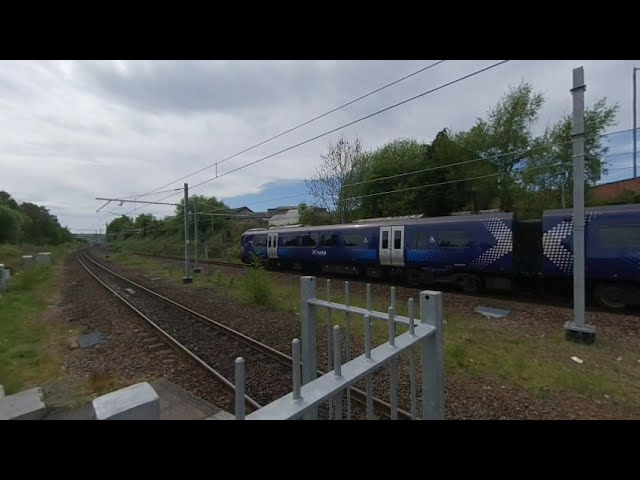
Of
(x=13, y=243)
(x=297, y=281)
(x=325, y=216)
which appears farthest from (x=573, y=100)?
(x=13, y=243)

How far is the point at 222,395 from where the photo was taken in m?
4.66

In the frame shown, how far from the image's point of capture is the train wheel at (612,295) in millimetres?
8812

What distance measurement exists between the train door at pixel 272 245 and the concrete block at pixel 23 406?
662 inches

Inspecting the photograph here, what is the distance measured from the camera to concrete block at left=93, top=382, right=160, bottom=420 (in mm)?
1070

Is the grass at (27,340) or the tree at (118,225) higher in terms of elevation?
the tree at (118,225)

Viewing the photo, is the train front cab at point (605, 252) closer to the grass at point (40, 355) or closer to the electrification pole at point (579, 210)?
the electrification pole at point (579, 210)

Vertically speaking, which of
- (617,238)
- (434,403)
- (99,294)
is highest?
(617,238)

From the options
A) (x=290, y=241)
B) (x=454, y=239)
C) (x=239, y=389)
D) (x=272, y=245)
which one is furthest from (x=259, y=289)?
(x=272, y=245)

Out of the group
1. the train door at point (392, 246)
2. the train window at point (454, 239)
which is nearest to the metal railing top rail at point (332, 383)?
the train window at point (454, 239)

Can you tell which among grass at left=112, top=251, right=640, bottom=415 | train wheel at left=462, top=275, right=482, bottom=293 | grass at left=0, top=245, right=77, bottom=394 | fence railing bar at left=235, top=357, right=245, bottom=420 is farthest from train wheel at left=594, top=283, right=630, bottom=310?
grass at left=0, top=245, right=77, bottom=394

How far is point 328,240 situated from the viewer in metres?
16.5

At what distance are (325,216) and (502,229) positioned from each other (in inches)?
854

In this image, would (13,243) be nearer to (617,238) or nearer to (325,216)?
(325,216)

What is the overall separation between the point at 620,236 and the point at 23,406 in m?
12.3
